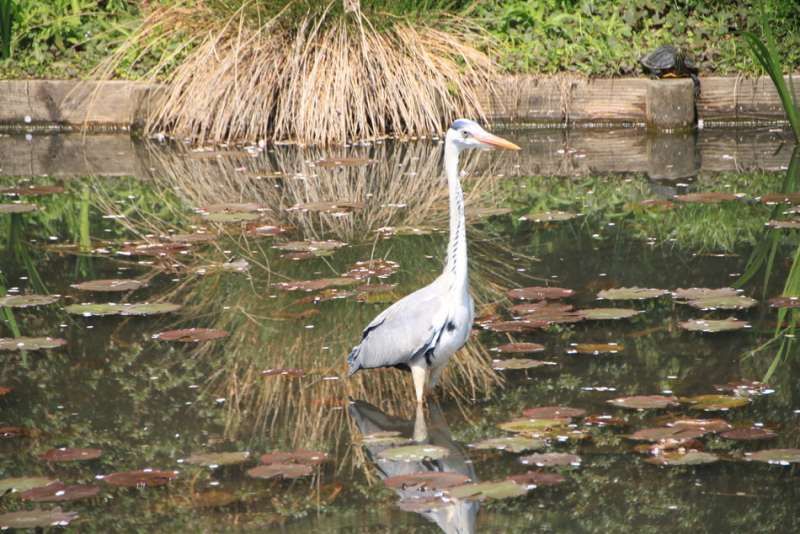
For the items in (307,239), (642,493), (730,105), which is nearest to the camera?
(642,493)

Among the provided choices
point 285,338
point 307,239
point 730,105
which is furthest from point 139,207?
point 730,105

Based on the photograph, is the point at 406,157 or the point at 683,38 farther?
the point at 683,38

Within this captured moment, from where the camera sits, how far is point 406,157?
10102mm

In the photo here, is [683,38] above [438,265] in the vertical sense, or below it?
above

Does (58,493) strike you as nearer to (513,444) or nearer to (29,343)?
(513,444)

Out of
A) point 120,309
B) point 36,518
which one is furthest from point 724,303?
point 36,518

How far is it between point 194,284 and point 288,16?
4.74 metres

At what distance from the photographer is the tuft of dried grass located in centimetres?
1054

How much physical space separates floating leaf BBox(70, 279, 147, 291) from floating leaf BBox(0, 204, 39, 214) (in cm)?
193

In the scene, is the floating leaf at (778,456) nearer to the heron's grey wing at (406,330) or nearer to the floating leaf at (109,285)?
the heron's grey wing at (406,330)

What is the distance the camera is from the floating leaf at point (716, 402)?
4.79 metres

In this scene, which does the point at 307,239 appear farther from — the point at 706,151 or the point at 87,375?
the point at 706,151

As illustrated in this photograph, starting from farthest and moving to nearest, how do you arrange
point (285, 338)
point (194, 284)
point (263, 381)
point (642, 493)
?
point (194, 284), point (285, 338), point (263, 381), point (642, 493)

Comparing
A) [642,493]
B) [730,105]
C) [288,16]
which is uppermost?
[288,16]
